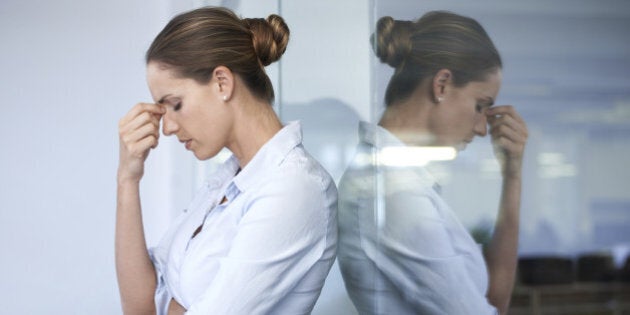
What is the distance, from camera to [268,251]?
4.79 feet

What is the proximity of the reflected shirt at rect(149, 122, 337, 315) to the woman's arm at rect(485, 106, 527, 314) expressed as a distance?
45cm

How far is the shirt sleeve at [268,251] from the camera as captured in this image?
57.4 inches

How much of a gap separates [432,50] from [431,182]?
0.74ft

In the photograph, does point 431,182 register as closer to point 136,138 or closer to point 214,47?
point 214,47

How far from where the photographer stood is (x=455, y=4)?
1209mm

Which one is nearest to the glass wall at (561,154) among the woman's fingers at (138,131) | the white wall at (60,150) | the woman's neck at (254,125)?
the woman's neck at (254,125)

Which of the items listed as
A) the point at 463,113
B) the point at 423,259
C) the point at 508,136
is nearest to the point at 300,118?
the point at 423,259

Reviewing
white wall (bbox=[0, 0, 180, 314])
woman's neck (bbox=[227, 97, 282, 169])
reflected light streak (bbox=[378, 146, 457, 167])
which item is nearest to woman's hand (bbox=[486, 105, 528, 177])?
reflected light streak (bbox=[378, 146, 457, 167])

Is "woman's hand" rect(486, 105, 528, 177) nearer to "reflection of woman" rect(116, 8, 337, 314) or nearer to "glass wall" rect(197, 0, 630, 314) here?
"glass wall" rect(197, 0, 630, 314)

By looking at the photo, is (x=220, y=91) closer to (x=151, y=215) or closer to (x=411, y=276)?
(x=411, y=276)

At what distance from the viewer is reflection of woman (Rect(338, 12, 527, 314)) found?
43.4 inches

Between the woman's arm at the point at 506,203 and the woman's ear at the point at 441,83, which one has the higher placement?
the woman's ear at the point at 441,83

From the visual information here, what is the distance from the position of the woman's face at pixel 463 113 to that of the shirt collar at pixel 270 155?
1.26ft

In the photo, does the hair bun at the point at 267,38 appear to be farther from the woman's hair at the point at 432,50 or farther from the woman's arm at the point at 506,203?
the woman's arm at the point at 506,203
